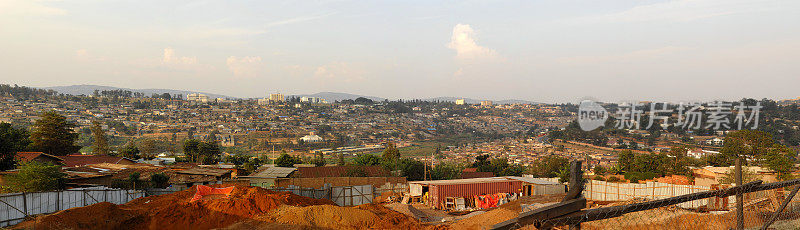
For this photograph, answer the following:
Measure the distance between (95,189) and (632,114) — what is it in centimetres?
13540

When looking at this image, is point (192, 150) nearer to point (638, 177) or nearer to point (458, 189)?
point (458, 189)

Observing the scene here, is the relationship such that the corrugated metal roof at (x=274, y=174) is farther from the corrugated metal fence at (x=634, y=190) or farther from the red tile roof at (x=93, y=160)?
the corrugated metal fence at (x=634, y=190)

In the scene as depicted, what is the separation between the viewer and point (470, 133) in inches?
6107

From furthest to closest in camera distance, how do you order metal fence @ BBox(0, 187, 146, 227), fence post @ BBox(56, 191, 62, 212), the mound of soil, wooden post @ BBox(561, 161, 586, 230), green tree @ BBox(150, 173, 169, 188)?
green tree @ BBox(150, 173, 169, 188) < fence post @ BBox(56, 191, 62, 212) < the mound of soil < metal fence @ BBox(0, 187, 146, 227) < wooden post @ BBox(561, 161, 586, 230)

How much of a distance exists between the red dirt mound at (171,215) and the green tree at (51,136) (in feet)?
121

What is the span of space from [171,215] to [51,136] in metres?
39.6

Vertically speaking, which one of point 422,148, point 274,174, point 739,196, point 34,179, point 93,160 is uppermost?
point 739,196

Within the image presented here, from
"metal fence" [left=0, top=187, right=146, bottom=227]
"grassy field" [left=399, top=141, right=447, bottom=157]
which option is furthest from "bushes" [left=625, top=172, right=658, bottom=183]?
"grassy field" [left=399, top=141, right=447, bottom=157]

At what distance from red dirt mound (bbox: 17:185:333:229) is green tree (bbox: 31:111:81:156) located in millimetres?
36955

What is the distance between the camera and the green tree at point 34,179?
19594 mm

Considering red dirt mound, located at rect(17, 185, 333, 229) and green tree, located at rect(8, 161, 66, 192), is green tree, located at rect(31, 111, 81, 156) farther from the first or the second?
red dirt mound, located at rect(17, 185, 333, 229)

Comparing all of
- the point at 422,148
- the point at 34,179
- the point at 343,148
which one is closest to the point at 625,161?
the point at 34,179

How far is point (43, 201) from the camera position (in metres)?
16.3

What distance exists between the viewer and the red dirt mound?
48.6 feet
